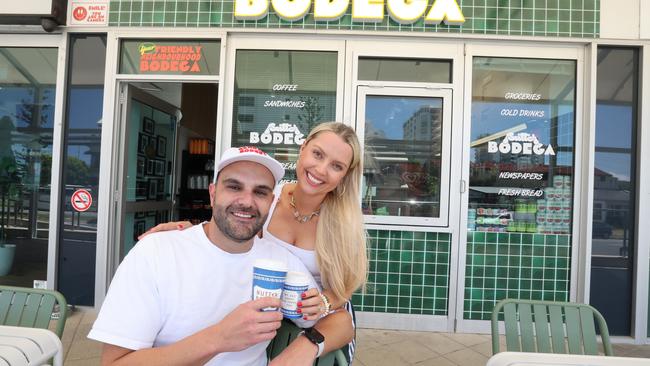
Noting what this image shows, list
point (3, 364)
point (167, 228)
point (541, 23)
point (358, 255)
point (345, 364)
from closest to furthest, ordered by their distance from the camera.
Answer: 1. point (3, 364)
2. point (345, 364)
3. point (167, 228)
4. point (358, 255)
5. point (541, 23)

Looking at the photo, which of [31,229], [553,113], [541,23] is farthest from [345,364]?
[31,229]

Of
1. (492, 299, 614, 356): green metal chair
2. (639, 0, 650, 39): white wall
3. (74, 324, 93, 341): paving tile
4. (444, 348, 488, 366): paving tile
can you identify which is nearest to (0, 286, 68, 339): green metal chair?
(74, 324, 93, 341): paving tile

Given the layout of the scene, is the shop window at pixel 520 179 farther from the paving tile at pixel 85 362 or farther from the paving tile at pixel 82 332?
the paving tile at pixel 82 332

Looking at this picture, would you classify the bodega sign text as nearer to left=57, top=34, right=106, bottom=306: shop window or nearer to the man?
left=57, top=34, right=106, bottom=306: shop window

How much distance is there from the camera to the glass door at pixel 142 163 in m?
4.37

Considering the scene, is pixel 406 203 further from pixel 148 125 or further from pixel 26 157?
pixel 26 157

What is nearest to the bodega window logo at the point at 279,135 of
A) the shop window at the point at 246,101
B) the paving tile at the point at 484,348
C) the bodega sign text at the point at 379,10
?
the shop window at the point at 246,101

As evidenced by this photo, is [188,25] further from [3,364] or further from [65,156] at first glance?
[3,364]

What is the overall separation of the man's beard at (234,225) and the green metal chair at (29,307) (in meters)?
1.11

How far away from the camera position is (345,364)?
5.08ft

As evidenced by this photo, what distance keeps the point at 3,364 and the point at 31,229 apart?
148 inches

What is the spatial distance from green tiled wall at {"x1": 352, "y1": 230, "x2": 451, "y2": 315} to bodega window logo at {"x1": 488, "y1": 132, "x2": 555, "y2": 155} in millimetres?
1030

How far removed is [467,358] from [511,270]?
106 centimetres

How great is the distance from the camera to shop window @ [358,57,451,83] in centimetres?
414
